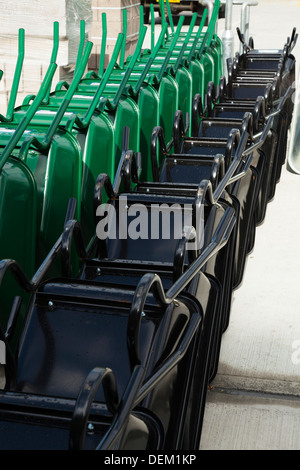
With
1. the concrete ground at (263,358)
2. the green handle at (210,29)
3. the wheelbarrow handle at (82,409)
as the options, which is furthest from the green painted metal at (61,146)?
the green handle at (210,29)

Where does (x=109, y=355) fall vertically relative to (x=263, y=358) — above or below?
above

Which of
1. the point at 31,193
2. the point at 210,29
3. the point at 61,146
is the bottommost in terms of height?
the point at 31,193

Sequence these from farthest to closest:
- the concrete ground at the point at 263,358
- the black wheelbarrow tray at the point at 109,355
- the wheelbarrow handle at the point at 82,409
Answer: the concrete ground at the point at 263,358 < the black wheelbarrow tray at the point at 109,355 < the wheelbarrow handle at the point at 82,409

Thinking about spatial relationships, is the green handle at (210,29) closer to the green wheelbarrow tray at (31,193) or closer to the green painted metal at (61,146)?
the green painted metal at (61,146)

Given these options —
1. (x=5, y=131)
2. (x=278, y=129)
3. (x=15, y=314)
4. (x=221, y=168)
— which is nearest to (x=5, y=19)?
(x=278, y=129)

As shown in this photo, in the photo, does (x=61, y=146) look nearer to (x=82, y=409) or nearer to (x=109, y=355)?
(x=109, y=355)

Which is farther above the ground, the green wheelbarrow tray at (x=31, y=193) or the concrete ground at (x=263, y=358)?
the green wheelbarrow tray at (x=31, y=193)

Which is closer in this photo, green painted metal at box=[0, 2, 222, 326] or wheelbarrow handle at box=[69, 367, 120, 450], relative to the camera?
wheelbarrow handle at box=[69, 367, 120, 450]

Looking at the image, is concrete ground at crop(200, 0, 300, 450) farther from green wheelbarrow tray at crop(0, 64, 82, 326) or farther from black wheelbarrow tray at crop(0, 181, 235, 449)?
green wheelbarrow tray at crop(0, 64, 82, 326)

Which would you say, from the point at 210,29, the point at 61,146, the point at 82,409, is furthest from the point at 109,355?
the point at 210,29

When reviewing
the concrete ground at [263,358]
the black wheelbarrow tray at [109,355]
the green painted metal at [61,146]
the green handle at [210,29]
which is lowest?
the concrete ground at [263,358]

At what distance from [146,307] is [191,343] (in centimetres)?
15

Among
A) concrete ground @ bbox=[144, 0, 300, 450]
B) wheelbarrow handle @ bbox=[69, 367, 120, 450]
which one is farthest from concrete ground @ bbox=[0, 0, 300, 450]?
wheelbarrow handle @ bbox=[69, 367, 120, 450]
